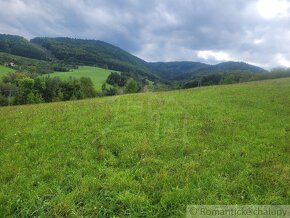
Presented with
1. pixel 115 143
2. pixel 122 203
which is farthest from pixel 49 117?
pixel 122 203

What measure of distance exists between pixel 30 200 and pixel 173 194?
418 cm

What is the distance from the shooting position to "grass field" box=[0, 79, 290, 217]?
791cm

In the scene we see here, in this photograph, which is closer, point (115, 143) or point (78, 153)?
point (78, 153)

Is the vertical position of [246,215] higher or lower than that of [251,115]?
lower

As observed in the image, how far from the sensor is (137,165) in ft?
33.3

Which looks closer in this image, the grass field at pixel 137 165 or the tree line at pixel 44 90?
the grass field at pixel 137 165

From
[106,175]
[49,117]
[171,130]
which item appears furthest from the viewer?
[49,117]

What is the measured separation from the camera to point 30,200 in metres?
7.89

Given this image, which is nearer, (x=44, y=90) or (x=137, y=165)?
(x=137, y=165)

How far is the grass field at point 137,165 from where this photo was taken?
25.9 feet

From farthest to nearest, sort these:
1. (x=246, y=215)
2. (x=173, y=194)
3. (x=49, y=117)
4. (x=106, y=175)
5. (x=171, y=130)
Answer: (x=49, y=117)
(x=171, y=130)
(x=106, y=175)
(x=173, y=194)
(x=246, y=215)

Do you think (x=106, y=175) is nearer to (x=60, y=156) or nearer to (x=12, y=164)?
(x=60, y=156)

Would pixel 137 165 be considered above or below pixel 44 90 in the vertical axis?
above

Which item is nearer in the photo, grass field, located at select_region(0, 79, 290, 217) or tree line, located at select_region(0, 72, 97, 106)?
grass field, located at select_region(0, 79, 290, 217)
